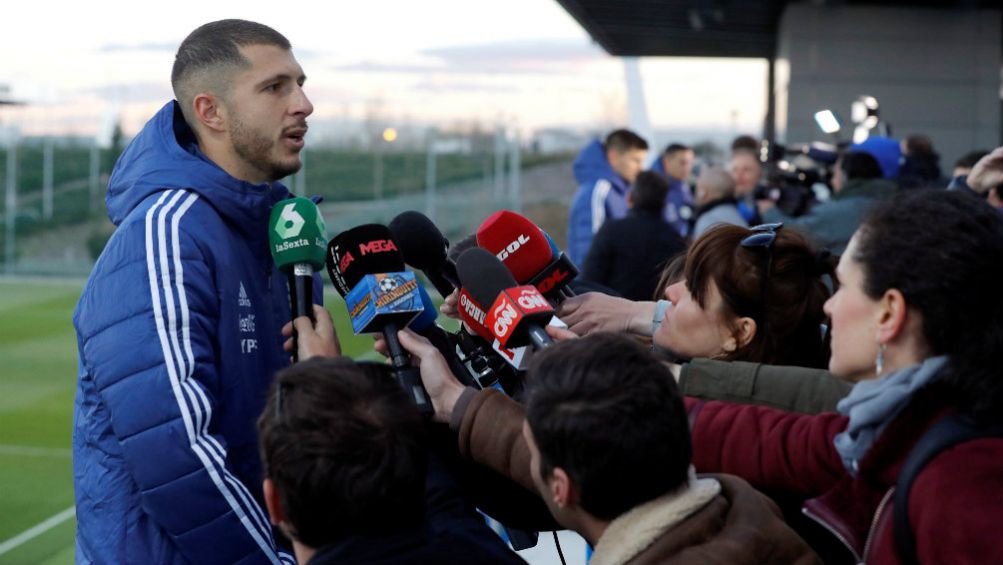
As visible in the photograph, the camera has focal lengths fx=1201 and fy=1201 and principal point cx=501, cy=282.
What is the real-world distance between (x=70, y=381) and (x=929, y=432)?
1083 centimetres

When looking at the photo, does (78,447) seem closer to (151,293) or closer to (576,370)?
(151,293)

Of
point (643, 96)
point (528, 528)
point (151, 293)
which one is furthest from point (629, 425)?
point (643, 96)

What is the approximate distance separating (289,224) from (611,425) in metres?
0.96

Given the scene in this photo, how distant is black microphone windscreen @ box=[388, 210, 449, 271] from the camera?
2451 millimetres

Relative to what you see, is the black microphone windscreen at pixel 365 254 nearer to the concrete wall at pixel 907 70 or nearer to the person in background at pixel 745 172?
the person in background at pixel 745 172

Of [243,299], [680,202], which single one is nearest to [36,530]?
[243,299]

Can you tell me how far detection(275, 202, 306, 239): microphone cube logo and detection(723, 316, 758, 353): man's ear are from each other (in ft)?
2.95

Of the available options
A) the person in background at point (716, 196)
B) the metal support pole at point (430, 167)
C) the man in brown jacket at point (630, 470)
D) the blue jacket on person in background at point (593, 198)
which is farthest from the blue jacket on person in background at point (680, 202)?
the metal support pole at point (430, 167)

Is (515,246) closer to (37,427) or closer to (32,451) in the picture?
(32,451)

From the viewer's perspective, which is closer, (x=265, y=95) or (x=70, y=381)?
(x=265, y=95)

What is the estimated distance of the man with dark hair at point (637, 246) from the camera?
689 centimetres

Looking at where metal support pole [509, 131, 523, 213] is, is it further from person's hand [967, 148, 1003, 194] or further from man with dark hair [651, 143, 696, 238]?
person's hand [967, 148, 1003, 194]

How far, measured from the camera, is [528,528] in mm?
2414

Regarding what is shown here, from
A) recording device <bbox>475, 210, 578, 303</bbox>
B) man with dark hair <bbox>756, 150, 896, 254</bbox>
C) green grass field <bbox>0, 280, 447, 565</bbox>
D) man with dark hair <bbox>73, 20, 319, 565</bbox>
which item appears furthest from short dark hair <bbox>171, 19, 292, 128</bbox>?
green grass field <bbox>0, 280, 447, 565</bbox>
